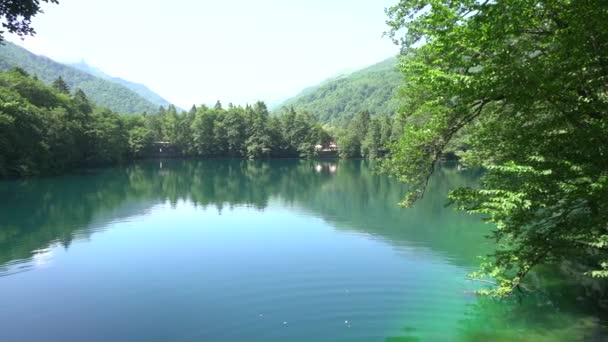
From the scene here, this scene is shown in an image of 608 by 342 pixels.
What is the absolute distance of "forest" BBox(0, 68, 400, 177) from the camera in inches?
2015

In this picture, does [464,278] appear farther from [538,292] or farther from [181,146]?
[181,146]

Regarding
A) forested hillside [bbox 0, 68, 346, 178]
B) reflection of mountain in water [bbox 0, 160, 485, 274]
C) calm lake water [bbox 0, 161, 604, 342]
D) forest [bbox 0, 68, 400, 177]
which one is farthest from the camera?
forest [bbox 0, 68, 400, 177]

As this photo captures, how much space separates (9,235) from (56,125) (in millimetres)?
38969

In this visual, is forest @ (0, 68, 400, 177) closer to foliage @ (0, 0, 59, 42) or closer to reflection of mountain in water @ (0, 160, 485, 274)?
reflection of mountain in water @ (0, 160, 485, 274)

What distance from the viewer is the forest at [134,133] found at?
51.2m

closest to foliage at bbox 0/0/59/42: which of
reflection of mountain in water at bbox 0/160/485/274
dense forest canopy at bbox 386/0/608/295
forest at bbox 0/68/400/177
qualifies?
dense forest canopy at bbox 386/0/608/295

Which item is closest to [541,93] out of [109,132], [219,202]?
[219,202]

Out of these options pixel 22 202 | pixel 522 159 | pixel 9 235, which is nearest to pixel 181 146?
pixel 22 202

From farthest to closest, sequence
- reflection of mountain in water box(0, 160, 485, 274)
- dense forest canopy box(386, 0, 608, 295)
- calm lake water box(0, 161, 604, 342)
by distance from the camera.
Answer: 1. reflection of mountain in water box(0, 160, 485, 274)
2. calm lake water box(0, 161, 604, 342)
3. dense forest canopy box(386, 0, 608, 295)

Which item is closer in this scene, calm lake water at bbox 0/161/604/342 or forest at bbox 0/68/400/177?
calm lake water at bbox 0/161/604/342

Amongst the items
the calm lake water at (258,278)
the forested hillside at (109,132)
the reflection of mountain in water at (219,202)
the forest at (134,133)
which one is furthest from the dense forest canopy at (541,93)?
the forest at (134,133)

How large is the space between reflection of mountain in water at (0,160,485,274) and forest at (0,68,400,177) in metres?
4.79

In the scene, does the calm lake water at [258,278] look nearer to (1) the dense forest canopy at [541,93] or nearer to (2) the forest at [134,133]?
(1) the dense forest canopy at [541,93]

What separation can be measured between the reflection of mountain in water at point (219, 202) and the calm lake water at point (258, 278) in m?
0.20
